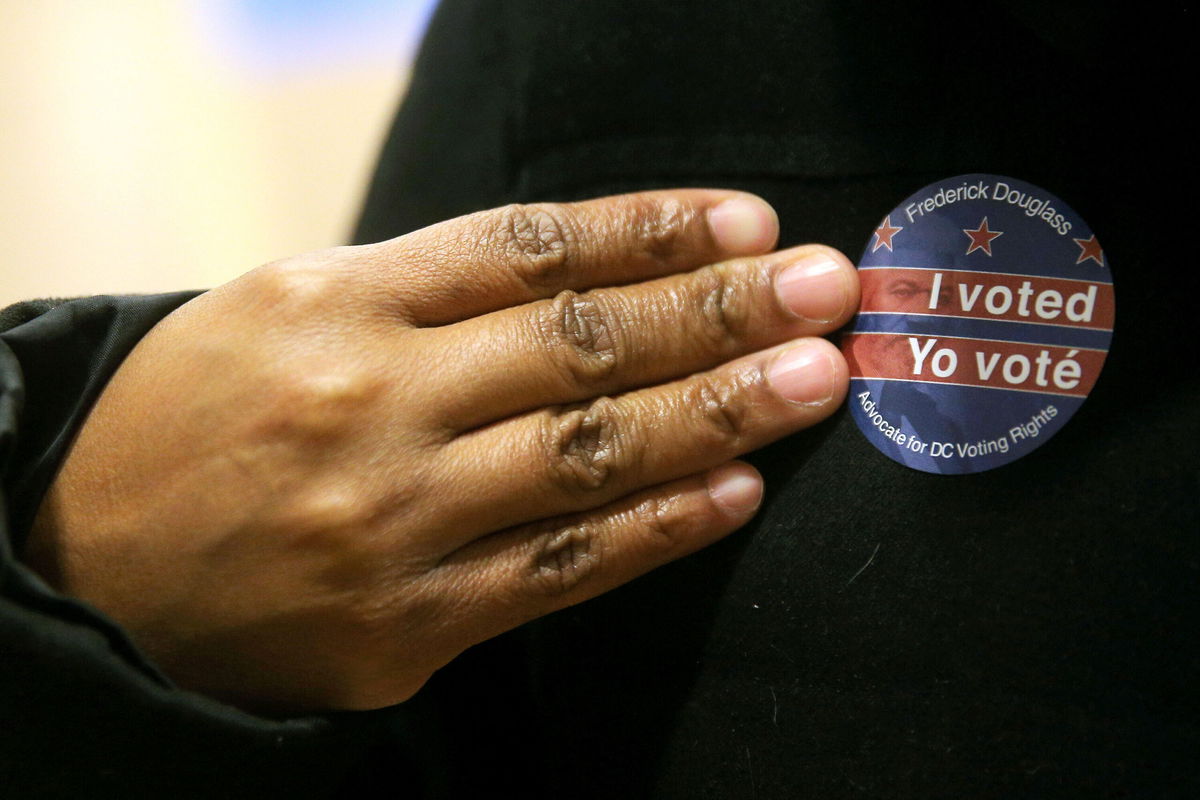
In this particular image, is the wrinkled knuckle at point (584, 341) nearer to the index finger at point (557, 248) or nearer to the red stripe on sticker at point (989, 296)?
the index finger at point (557, 248)

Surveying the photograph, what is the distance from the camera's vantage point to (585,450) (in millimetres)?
523

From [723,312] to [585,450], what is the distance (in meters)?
0.12

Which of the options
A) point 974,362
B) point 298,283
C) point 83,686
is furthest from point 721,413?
point 83,686

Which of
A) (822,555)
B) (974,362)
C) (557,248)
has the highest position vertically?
(557,248)

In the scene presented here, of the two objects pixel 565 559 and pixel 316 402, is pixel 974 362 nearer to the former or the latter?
pixel 565 559

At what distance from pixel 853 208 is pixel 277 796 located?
1.70ft

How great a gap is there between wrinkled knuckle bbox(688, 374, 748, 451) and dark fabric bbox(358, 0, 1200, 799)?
5 centimetres

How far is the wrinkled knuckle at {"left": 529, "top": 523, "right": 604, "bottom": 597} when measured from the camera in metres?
0.52

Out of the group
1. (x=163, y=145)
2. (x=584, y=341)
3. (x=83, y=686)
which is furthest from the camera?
(x=163, y=145)

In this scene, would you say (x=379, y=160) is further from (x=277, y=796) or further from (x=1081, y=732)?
(x=1081, y=732)

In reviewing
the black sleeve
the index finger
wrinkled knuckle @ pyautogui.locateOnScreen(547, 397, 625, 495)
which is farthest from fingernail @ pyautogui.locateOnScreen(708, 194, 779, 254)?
the black sleeve

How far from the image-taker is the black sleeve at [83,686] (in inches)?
16.7

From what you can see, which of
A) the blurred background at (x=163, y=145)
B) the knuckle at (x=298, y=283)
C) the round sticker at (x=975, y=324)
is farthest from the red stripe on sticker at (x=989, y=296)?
the blurred background at (x=163, y=145)

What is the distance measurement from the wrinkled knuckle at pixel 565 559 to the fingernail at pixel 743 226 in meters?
0.21
